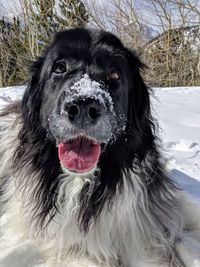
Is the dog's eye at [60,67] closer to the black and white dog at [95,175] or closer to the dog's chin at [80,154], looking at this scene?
the black and white dog at [95,175]

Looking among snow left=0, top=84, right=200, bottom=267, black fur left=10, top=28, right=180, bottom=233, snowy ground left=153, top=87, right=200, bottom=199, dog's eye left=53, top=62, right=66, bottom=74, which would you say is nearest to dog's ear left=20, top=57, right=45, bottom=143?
black fur left=10, top=28, right=180, bottom=233

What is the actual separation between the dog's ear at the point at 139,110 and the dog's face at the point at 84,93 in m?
0.02

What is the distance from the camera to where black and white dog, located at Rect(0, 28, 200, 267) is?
234 centimetres

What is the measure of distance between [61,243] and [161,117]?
11.2 ft

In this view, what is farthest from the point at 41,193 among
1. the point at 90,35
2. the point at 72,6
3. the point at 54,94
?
the point at 72,6

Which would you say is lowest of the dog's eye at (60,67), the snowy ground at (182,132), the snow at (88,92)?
the snowy ground at (182,132)

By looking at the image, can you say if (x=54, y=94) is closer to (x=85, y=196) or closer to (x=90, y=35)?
(x=90, y=35)

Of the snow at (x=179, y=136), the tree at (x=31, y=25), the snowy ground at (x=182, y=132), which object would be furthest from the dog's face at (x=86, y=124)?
the tree at (x=31, y=25)

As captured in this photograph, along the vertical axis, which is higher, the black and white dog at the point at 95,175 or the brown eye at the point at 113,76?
the brown eye at the point at 113,76

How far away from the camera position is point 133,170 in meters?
2.53

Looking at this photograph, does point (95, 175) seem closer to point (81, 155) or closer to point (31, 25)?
point (81, 155)

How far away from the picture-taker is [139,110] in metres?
2.64

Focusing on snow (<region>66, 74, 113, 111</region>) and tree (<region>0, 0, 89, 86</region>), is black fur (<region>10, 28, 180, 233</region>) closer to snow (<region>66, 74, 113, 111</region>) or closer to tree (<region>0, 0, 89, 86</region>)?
snow (<region>66, 74, 113, 111</region>)

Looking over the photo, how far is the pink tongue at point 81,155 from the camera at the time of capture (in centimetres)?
224
